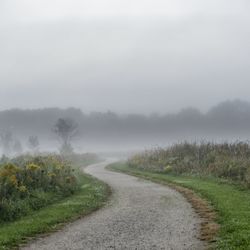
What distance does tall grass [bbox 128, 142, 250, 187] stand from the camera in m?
38.2

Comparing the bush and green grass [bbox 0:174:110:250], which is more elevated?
the bush

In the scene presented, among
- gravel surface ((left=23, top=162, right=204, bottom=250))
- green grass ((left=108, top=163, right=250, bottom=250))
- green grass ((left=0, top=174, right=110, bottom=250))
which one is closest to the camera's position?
green grass ((left=108, top=163, right=250, bottom=250))

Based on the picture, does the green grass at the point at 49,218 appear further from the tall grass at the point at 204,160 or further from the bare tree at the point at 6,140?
the bare tree at the point at 6,140

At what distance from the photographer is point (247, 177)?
109ft

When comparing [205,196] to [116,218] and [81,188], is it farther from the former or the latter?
[81,188]

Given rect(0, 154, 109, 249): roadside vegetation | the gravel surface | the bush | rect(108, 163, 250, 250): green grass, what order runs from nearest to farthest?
1. rect(108, 163, 250, 250): green grass
2. the gravel surface
3. rect(0, 154, 109, 249): roadside vegetation
4. the bush

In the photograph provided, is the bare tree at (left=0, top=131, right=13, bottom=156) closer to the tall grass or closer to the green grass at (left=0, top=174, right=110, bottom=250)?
the tall grass

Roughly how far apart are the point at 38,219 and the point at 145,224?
534 centimetres

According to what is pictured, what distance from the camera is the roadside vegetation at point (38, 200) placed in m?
19.6

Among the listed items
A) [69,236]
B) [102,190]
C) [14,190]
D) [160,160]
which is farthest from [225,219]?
[160,160]

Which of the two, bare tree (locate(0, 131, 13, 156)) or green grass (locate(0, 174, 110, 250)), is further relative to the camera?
bare tree (locate(0, 131, 13, 156))

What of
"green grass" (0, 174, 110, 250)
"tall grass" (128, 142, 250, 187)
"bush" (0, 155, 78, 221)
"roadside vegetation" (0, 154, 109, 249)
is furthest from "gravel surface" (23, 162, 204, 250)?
"tall grass" (128, 142, 250, 187)

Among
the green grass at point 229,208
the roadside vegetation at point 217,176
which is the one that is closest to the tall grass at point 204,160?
the roadside vegetation at point 217,176

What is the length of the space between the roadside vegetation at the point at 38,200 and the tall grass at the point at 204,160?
10780mm
